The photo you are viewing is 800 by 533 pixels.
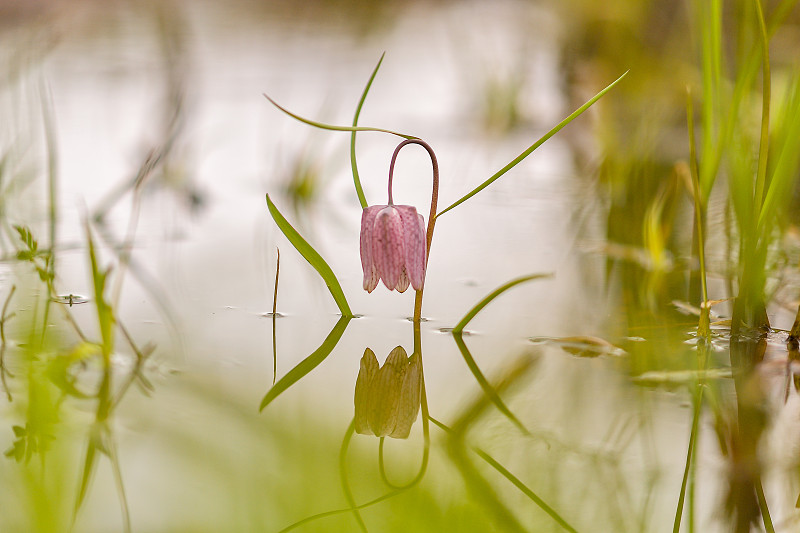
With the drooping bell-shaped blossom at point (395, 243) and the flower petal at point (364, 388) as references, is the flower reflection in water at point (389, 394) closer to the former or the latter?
the flower petal at point (364, 388)

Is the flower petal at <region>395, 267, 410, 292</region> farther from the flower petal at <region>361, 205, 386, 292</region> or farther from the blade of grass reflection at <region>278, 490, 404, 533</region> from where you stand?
the blade of grass reflection at <region>278, 490, 404, 533</region>

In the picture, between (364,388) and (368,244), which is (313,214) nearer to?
(368,244)

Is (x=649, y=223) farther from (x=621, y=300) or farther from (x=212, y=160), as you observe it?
(x=212, y=160)

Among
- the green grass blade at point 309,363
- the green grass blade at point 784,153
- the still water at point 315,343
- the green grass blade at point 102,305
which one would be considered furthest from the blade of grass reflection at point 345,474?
the green grass blade at point 784,153

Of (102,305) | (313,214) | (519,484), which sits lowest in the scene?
(519,484)

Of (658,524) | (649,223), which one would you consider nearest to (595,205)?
(649,223)

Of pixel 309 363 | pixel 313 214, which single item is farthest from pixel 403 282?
pixel 313 214

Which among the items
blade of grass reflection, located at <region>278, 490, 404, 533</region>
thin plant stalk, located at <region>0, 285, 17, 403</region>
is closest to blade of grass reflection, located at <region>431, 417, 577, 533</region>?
blade of grass reflection, located at <region>278, 490, 404, 533</region>
